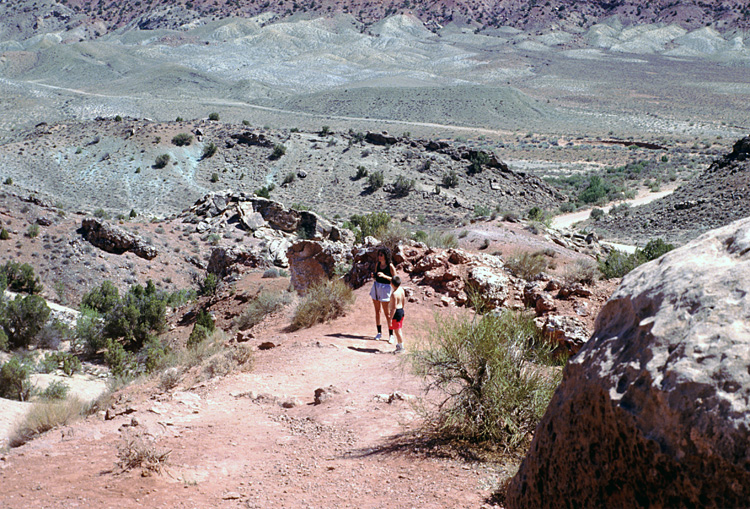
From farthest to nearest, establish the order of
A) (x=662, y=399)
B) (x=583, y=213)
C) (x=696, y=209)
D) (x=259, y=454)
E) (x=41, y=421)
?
1. (x=583, y=213)
2. (x=696, y=209)
3. (x=41, y=421)
4. (x=259, y=454)
5. (x=662, y=399)

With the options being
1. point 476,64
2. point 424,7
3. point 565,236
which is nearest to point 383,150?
point 565,236

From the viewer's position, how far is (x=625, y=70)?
344 feet

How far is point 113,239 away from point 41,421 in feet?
55.8

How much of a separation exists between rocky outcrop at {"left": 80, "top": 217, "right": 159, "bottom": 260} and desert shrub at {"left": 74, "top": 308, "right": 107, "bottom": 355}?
747cm

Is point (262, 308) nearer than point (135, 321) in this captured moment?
Yes

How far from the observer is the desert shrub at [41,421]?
609cm

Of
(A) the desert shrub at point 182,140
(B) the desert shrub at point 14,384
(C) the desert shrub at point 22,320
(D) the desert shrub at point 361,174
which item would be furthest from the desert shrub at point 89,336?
(A) the desert shrub at point 182,140

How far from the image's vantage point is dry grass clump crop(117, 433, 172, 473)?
4.82 metres

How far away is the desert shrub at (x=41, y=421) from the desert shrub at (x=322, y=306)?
4980mm

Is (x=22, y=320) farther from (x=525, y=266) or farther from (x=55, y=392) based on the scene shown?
(x=525, y=266)

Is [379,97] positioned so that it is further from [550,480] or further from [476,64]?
[550,480]

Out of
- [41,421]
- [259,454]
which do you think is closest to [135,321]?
[41,421]

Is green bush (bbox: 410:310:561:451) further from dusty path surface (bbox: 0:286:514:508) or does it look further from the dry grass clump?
the dry grass clump

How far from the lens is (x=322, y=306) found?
37.2 ft
